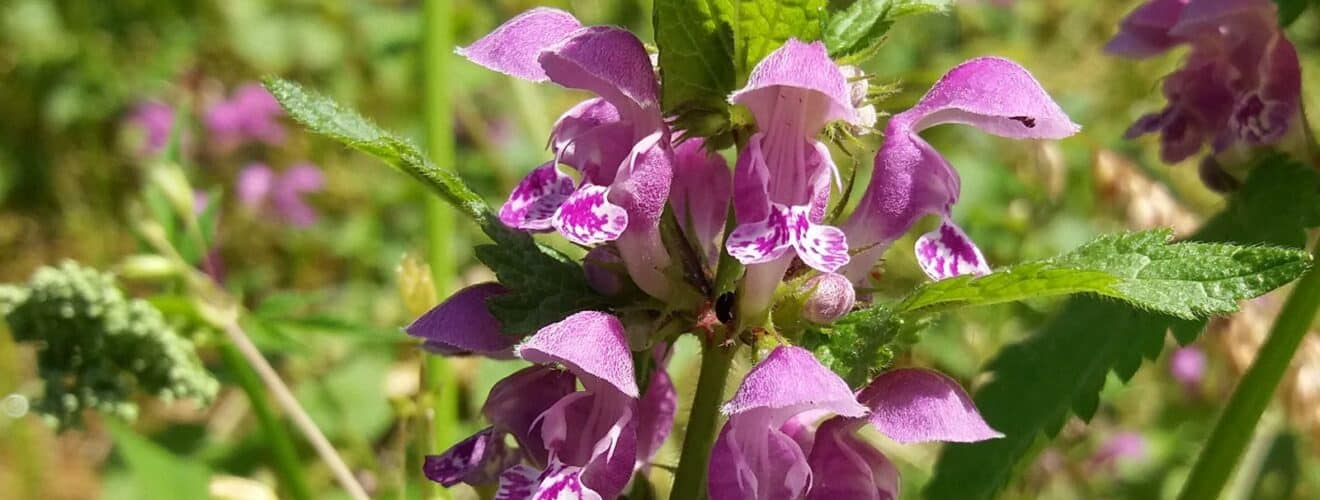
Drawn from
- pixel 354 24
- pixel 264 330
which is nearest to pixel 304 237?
pixel 354 24

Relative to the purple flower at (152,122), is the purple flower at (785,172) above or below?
above

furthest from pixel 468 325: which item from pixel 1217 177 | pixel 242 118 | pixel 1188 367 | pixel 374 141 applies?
pixel 242 118

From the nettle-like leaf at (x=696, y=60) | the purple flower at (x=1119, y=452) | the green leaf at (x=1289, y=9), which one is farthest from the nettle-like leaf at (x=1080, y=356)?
the purple flower at (x=1119, y=452)

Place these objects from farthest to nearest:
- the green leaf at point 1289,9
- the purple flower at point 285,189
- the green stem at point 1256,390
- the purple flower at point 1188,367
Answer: the purple flower at point 285,189 → the purple flower at point 1188,367 → the green leaf at point 1289,9 → the green stem at point 1256,390

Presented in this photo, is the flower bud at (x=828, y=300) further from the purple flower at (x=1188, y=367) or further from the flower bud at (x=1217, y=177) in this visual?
the purple flower at (x=1188, y=367)

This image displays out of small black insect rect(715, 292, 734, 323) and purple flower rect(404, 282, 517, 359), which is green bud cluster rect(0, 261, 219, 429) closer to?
purple flower rect(404, 282, 517, 359)

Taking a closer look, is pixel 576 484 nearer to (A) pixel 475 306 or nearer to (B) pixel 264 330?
(A) pixel 475 306
